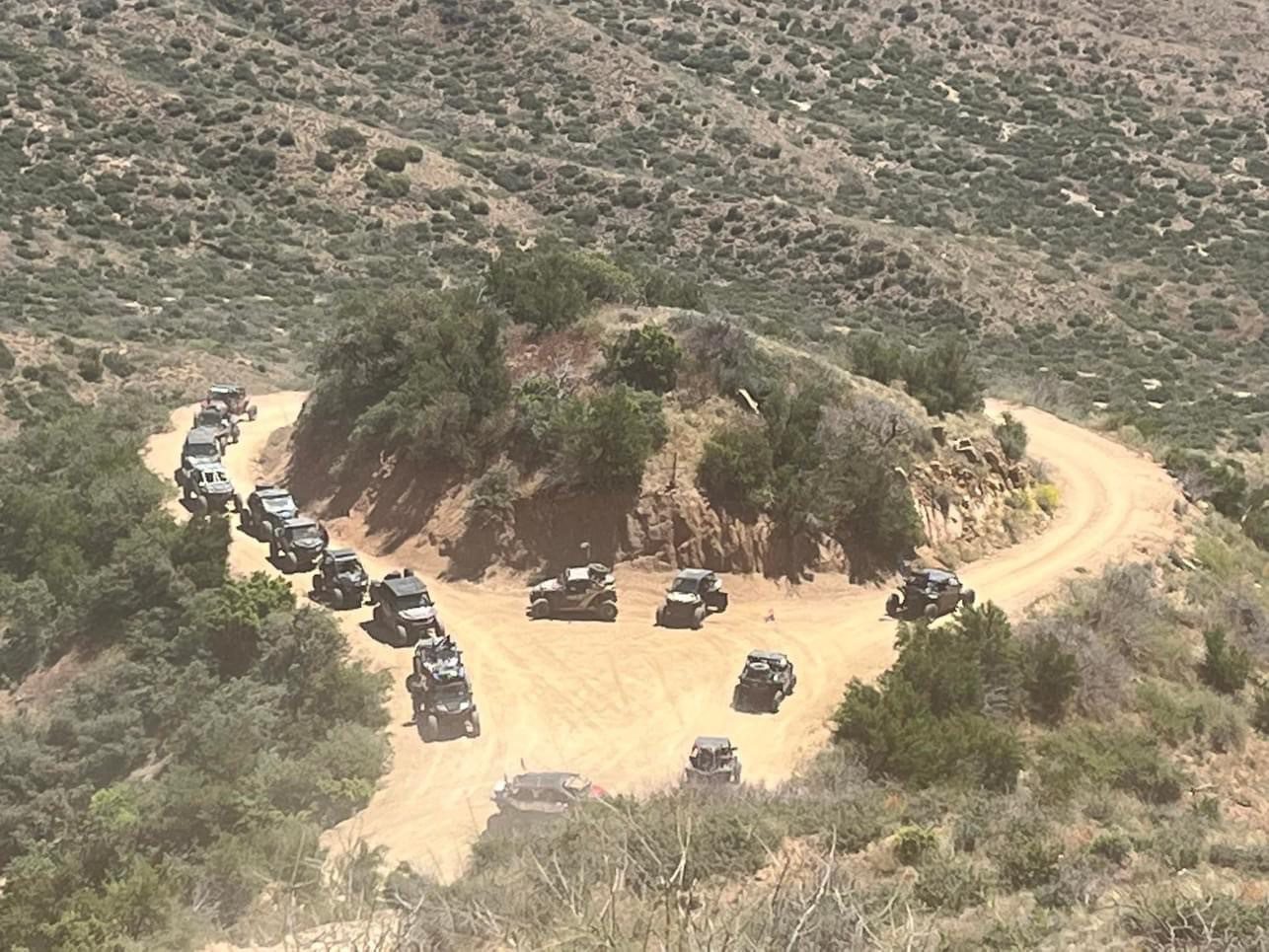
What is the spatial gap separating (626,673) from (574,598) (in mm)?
2630

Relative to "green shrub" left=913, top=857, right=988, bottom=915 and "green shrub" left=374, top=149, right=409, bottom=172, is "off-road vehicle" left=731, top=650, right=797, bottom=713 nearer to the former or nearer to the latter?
"green shrub" left=913, top=857, right=988, bottom=915

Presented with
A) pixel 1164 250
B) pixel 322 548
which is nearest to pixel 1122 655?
pixel 322 548

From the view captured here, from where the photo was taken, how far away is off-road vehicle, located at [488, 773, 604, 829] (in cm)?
1609

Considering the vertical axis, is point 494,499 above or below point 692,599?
below

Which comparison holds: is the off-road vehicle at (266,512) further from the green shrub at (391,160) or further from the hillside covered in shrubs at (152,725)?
the green shrub at (391,160)

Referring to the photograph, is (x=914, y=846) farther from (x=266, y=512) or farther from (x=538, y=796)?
(x=266, y=512)

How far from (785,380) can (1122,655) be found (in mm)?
11228

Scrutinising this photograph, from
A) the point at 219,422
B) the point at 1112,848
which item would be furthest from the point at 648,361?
the point at 1112,848

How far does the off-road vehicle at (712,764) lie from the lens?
1761 cm

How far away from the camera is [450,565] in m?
26.7

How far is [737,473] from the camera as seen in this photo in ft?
88.2

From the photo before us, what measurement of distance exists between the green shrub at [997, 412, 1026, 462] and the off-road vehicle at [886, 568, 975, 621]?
919cm

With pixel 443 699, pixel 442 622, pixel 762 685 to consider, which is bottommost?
pixel 442 622

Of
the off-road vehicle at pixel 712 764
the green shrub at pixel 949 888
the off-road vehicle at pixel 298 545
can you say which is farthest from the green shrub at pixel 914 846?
the off-road vehicle at pixel 298 545
